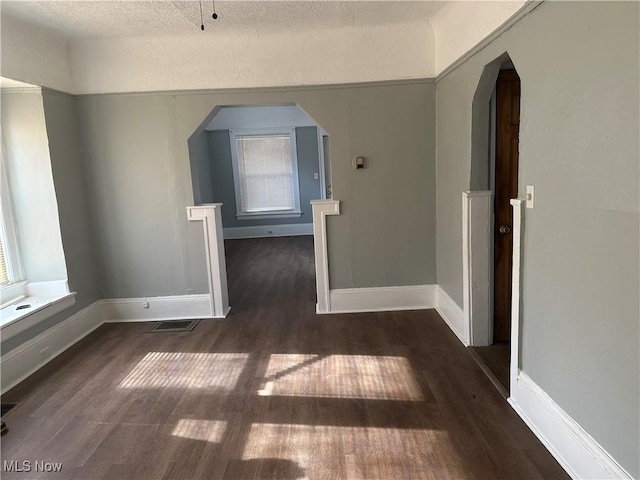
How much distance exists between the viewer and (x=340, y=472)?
193 cm

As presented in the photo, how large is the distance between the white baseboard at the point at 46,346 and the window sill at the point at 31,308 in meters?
0.14

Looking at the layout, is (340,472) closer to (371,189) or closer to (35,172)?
(371,189)

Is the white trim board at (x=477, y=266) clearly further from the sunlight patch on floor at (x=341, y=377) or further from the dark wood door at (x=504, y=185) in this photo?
the sunlight patch on floor at (x=341, y=377)

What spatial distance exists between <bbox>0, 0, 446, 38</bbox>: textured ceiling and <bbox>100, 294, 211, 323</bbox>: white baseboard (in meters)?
2.47

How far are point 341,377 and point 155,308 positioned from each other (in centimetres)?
224

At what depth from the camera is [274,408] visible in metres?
2.47

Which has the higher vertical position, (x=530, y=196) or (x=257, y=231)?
(x=530, y=196)

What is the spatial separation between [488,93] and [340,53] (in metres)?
1.47

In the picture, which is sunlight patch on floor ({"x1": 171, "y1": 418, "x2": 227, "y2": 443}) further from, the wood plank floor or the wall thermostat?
the wall thermostat

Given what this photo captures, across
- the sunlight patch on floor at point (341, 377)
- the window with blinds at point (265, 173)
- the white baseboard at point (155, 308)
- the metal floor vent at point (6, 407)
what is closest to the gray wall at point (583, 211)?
the sunlight patch on floor at point (341, 377)

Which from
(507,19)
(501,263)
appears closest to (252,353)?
(501,263)

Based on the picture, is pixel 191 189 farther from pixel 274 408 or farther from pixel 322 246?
pixel 274 408

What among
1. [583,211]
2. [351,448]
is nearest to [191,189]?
[351,448]

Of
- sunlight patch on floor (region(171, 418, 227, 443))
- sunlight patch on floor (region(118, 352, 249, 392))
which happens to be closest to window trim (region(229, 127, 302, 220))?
sunlight patch on floor (region(118, 352, 249, 392))
